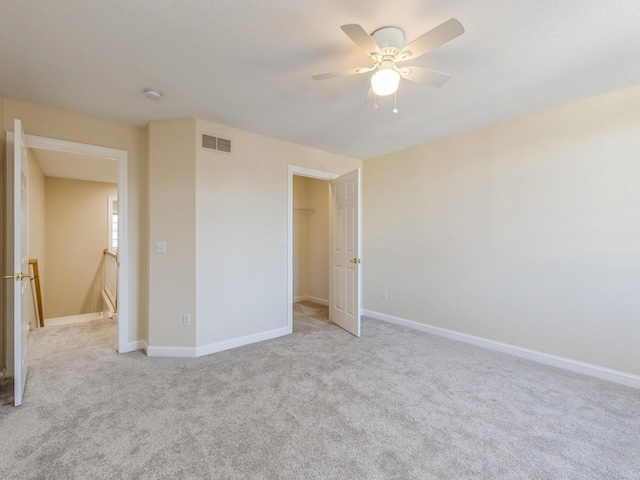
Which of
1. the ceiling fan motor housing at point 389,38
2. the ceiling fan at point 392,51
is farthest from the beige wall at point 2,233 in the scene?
the ceiling fan motor housing at point 389,38

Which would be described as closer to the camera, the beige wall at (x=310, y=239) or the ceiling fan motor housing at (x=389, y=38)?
the ceiling fan motor housing at (x=389, y=38)

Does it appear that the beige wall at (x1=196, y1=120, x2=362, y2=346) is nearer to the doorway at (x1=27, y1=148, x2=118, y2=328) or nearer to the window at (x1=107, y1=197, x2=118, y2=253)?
the doorway at (x1=27, y1=148, x2=118, y2=328)

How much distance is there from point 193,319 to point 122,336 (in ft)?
2.64

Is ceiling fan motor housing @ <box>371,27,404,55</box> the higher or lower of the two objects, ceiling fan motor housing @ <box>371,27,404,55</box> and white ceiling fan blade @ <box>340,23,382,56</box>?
the higher

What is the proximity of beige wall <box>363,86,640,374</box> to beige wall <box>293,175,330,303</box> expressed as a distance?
68.1 inches

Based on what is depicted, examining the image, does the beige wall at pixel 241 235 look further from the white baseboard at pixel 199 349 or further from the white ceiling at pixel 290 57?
the white ceiling at pixel 290 57

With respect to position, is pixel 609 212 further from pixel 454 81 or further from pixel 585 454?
pixel 585 454

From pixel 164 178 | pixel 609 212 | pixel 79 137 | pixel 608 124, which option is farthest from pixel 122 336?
pixel 608 124

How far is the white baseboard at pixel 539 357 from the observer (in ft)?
8.35

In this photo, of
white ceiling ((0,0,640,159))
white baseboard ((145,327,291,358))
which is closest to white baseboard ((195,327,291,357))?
white baseboard ((145,327,291,358))

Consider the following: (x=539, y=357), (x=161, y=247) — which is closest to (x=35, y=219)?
(x=161, y=247)

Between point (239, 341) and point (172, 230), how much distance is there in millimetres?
1472

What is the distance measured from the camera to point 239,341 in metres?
3.41

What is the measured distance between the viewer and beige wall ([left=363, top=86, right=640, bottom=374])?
2.57m
